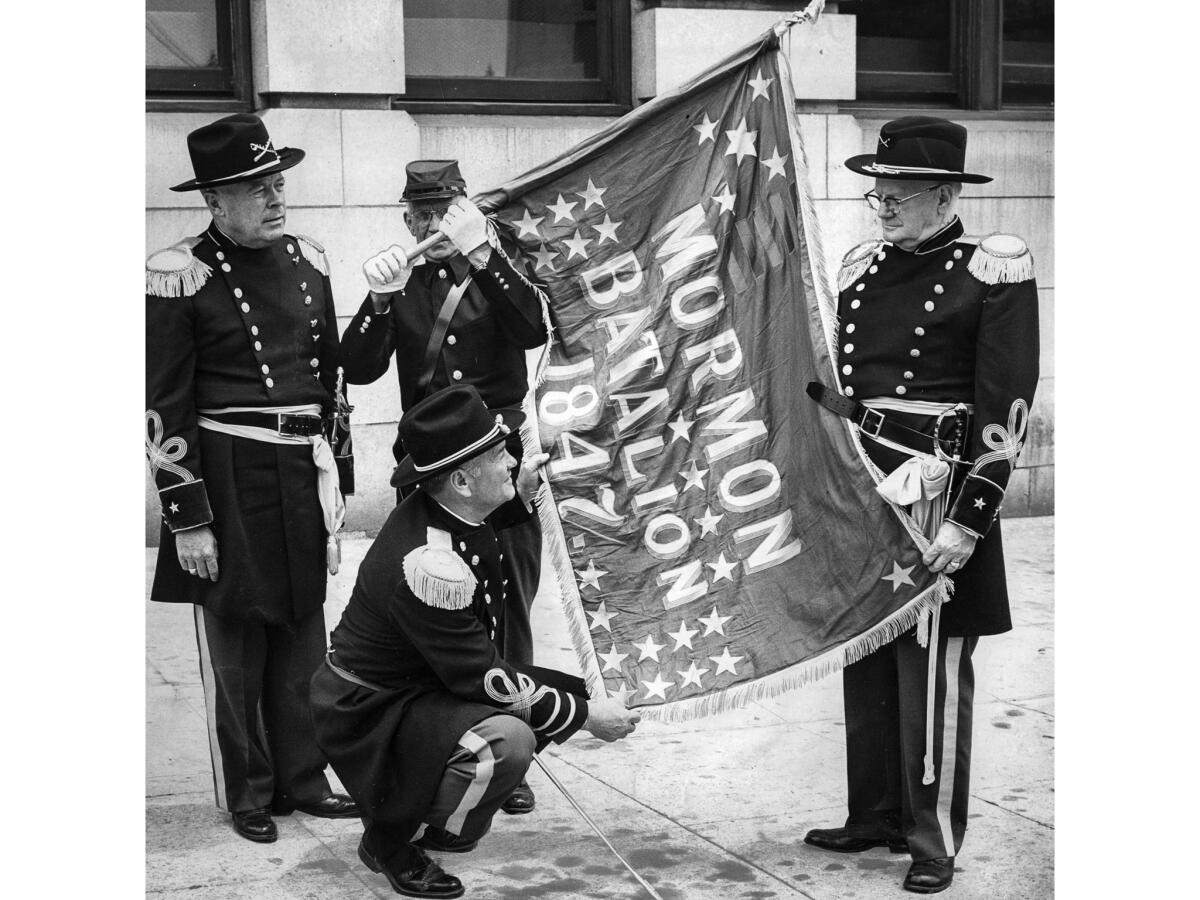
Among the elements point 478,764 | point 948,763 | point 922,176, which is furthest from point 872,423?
point 478,764

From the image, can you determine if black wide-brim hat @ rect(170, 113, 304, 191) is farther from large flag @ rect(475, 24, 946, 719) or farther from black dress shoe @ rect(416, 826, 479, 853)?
black dress shoe @ rect(416, 826, 479, 853)

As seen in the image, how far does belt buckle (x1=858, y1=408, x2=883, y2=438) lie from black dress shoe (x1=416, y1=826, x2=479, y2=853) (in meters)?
1.57

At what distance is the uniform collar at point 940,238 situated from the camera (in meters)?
4.41

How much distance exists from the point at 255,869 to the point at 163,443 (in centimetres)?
123

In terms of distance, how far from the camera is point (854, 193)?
22.9ft

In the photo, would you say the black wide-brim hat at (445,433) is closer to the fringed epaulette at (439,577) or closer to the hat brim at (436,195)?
the fringed epaulette at (439,577)

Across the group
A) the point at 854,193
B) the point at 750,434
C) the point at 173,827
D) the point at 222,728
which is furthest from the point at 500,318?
the point at 854,193

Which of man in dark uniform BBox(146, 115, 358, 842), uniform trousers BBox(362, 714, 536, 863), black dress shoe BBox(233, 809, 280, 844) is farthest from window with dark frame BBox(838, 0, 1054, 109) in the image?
black dress shoe BBox(233, 809, 280, 844)

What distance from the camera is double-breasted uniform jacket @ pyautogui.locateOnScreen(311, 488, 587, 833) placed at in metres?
4.06

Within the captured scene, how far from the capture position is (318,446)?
192 inches

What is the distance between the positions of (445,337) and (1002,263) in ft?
5.45

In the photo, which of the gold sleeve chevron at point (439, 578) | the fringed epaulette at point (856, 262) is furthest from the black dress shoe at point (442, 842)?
the fringed epaulette at point (856, 262)

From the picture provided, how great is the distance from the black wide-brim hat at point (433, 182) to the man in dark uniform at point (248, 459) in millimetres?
357

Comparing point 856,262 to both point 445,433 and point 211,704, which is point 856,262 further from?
point 211,704
